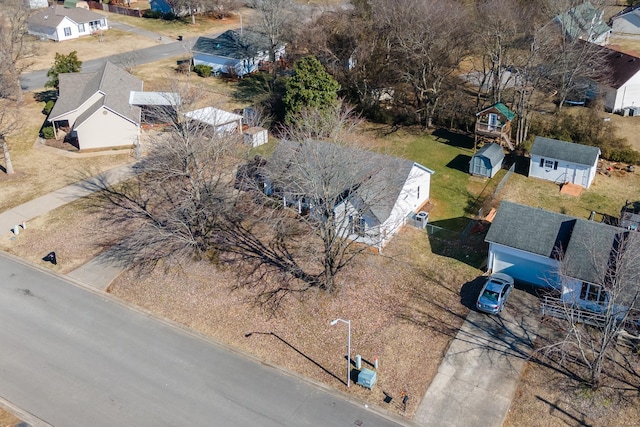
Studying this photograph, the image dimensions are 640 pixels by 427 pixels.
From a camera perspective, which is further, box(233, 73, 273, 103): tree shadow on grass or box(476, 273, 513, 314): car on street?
box(233, 73, 273, 103): tree shadow on grass

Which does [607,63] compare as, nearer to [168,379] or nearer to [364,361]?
[364,361]

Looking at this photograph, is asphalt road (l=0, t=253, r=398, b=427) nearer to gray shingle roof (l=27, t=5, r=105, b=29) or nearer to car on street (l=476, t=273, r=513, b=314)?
car on street (l=476, t=273, r=513, b=314)

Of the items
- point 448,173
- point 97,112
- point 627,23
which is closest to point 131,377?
point 448,173

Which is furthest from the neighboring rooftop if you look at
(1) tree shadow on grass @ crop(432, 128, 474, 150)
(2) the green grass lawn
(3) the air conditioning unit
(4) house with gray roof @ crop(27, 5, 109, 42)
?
(4) house with gray roof @ crop(27, 5, 109, 42)

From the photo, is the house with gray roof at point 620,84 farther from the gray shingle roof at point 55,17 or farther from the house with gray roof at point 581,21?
the gray shingle roof at point 55,17

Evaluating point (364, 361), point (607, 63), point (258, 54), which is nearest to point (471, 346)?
point (364, 361)

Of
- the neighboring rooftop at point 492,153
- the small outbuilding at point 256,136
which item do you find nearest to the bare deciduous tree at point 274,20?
the small outbuilding at point 256,136
